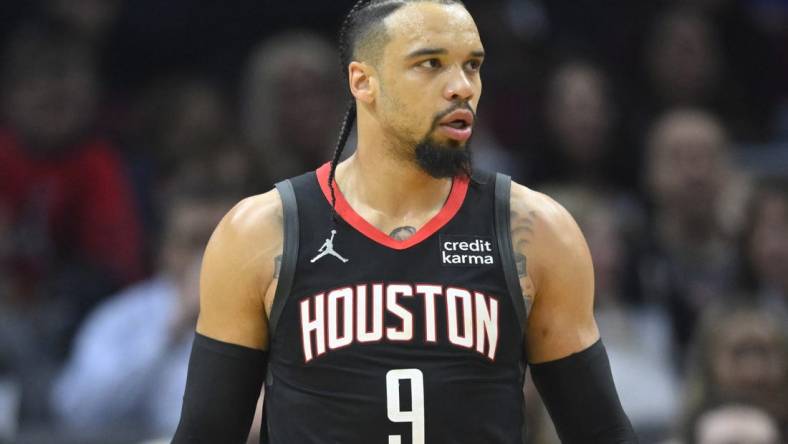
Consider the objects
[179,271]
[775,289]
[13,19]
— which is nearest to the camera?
[179,271]

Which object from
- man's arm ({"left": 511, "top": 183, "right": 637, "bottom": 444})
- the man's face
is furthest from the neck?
man's arm ({"left": 511, "top": 183, "right": 637, "bottom": 444})

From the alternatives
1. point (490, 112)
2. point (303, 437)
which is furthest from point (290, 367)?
point (490, 112)

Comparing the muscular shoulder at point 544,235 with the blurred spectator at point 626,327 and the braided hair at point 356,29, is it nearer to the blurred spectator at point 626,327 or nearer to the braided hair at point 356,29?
the braided hair at point 356,29

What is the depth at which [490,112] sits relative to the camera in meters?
8.56

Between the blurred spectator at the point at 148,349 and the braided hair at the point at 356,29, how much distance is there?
290cm

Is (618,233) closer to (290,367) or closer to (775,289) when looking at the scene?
(775,289)

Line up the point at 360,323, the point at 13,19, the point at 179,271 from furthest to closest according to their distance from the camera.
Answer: the point at 13,19 → the point at 179,271 → the point at 360,323

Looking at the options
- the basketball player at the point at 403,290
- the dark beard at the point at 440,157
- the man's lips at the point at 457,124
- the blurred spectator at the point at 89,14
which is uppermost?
the blurred spectator at the point at 89,14

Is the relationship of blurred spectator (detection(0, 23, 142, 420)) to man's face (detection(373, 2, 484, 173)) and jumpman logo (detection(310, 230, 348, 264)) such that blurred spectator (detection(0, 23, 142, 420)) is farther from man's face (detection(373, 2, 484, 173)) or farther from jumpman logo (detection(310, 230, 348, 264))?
man's face (detection(373, 2, 484, 173))

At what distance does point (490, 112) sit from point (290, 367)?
530 centimetres

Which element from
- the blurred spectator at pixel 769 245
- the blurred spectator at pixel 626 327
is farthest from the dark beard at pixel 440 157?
the blurred spectator at pixel 769 245

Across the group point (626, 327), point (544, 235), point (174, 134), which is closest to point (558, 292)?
point (544, 235)

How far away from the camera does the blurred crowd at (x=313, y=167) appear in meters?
6.50

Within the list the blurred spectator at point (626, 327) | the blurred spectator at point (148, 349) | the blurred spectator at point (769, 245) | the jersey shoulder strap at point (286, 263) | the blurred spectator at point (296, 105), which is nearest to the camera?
the jersey shoulder strap at point (286, 263)
